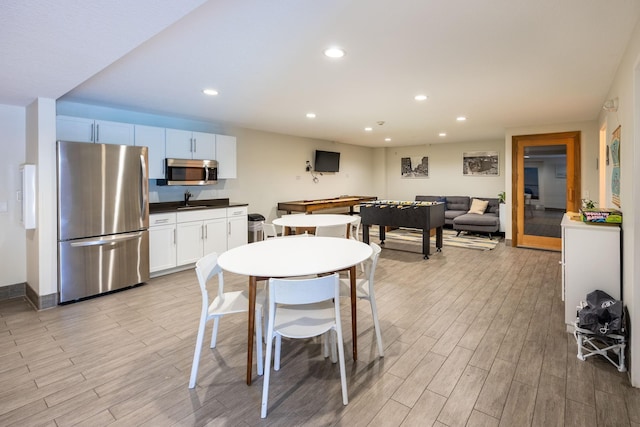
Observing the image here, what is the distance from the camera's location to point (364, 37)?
7.77 feet

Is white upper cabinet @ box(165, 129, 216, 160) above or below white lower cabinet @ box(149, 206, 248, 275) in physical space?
above

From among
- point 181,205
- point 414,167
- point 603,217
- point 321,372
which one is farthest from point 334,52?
point 414,167

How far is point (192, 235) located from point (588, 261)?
15.6 feet

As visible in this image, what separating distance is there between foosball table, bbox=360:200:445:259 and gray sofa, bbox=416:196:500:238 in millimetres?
1729

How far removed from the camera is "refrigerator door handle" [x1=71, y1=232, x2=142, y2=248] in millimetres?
3666

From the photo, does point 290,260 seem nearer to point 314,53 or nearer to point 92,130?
point 314,53

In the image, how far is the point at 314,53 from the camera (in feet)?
8.69

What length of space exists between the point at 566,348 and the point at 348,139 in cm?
641

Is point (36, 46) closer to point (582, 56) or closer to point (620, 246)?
point (582, 56)

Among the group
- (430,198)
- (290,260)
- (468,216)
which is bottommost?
(290,260)

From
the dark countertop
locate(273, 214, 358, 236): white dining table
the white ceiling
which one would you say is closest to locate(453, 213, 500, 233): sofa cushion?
the white ceiling

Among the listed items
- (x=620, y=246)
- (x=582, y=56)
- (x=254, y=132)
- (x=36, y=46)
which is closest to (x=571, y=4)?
(x=582, y=56)

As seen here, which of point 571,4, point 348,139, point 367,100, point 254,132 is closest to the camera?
point 571,4

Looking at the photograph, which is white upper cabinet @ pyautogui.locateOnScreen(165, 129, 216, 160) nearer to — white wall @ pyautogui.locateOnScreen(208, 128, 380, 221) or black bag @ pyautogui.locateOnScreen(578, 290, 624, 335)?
white wall @ pyautogui.locateOnScreen(208, 128, 380, 221)
